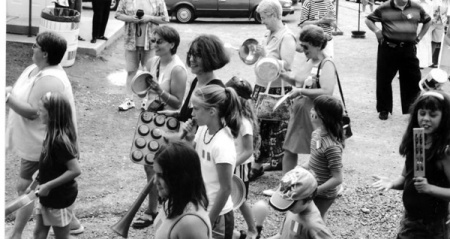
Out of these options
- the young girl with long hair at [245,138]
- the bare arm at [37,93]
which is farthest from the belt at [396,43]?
the bare arm at [37,93]

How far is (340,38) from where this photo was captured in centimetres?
1638

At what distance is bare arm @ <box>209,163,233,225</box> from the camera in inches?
171

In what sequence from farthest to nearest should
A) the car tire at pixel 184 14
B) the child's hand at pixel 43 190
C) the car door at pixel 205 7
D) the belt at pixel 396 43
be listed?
the car door at pixel 205 7 → the car tire at pixel 184 14 → the belt at pixel 396 43 → the child's hand at pixel 43 190

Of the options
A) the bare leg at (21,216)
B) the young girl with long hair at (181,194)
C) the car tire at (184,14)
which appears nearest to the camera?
the young girl with long hair at (181,194)

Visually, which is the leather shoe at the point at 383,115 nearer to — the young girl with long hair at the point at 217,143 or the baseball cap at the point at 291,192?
the young girl with long hair at the point at 217,143

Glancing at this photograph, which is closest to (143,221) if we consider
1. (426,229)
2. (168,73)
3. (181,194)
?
(168,73)

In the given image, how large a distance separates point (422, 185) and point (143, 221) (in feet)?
8.93

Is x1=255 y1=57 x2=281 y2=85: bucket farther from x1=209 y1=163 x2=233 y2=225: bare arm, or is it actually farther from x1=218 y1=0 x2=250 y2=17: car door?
x1=218 y1=0 x2=250 y2=17: car door

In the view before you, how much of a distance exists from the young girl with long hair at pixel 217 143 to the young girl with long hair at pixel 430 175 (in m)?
1.11

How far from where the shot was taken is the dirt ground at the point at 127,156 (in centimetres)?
650

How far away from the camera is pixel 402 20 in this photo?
9367 millimetres

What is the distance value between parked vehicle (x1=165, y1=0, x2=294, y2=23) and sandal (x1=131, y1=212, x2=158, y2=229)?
12.4m

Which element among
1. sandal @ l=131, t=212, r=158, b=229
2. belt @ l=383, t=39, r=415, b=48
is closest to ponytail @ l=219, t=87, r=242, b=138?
sandal @ l=131, t=212, r=158, b=229

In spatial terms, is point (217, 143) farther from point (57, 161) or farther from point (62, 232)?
point (62, 232)
